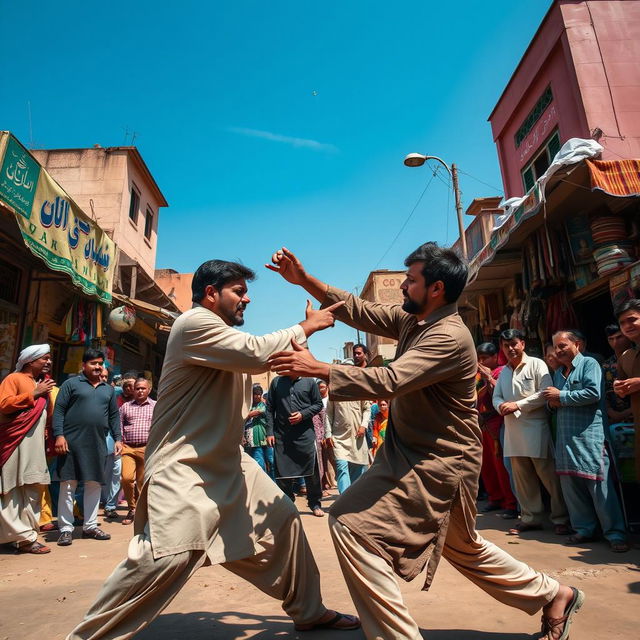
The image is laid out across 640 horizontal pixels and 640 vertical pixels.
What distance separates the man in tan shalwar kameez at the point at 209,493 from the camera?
1998mm

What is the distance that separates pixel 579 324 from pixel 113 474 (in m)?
6.80

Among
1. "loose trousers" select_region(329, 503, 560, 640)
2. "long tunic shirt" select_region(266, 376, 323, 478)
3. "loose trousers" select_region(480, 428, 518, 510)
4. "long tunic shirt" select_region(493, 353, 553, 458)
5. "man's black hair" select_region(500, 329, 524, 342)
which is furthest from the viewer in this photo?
"long tunic shirt" select_region(266, 376, 323, 478)

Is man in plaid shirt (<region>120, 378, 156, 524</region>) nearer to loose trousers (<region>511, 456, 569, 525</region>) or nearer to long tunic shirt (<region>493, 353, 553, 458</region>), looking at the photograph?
long tunic shirt (<region>493, 353, 553, 458</region>)

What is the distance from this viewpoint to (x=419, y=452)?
2.15 meters

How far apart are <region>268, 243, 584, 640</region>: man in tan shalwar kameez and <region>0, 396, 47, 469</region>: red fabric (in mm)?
3904

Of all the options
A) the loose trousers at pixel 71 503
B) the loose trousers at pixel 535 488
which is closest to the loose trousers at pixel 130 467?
the loose trousers at pixel 71 503

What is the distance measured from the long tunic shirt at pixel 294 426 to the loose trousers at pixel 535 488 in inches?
95.8

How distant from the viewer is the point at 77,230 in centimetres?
776

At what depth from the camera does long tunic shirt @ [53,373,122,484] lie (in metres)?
5.10

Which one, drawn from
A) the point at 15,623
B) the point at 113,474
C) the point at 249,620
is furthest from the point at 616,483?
the point at 113,474

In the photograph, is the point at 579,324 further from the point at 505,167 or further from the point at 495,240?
the point at 505,167

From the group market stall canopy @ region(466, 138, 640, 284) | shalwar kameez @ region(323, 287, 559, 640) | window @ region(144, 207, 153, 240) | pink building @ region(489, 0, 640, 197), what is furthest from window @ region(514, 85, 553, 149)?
window @ region(144, 207, 153, 240)

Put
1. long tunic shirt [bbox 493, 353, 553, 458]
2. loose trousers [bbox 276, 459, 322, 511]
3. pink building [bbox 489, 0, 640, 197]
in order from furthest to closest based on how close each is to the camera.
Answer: pink building [bbox 489, 0, 640, 197] < loose trousers [bbox 276, 459, 322, 511] < long tunic shirt [bbox 493, 353, 553, 458]

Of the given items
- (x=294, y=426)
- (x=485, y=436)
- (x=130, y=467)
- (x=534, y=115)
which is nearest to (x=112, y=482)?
(x=130, y=467)
